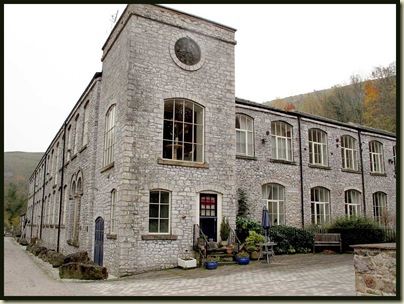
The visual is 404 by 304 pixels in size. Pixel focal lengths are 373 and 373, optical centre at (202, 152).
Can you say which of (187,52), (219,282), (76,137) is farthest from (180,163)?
(76,137)

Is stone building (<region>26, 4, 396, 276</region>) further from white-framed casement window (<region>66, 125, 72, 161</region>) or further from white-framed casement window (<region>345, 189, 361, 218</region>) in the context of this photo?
white-framed casement window (<region>66, 125, 72, 161</region>)

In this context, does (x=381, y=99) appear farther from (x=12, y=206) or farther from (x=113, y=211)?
(x=12, y=206)

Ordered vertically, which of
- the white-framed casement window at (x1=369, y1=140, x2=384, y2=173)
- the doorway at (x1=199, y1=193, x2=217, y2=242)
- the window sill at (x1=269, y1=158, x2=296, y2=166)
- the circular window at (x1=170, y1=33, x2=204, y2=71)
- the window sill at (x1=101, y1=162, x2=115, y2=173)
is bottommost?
the doorway at (x1=199, y1=193, x2=217, y2=242)

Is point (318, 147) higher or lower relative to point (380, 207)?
higher

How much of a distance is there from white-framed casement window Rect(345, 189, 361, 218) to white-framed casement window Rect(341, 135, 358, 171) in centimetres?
143

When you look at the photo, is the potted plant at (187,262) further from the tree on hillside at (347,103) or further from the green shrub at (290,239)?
the tree on hillside at (347,103)

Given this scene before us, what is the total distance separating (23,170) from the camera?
102438mm

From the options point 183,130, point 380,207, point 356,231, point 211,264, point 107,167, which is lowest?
point 211,264

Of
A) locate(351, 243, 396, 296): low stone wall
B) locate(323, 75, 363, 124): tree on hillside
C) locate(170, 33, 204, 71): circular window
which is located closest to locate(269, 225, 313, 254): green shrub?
locate(170, 33, 204, 71): circular window

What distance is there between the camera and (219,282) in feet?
32.5

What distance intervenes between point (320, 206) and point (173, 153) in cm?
985

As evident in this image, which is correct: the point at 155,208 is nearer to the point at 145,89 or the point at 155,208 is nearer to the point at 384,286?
the point at 145,89

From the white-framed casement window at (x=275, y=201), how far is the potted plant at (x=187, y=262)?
6314 mm

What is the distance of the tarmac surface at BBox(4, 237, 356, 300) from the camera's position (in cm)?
843
